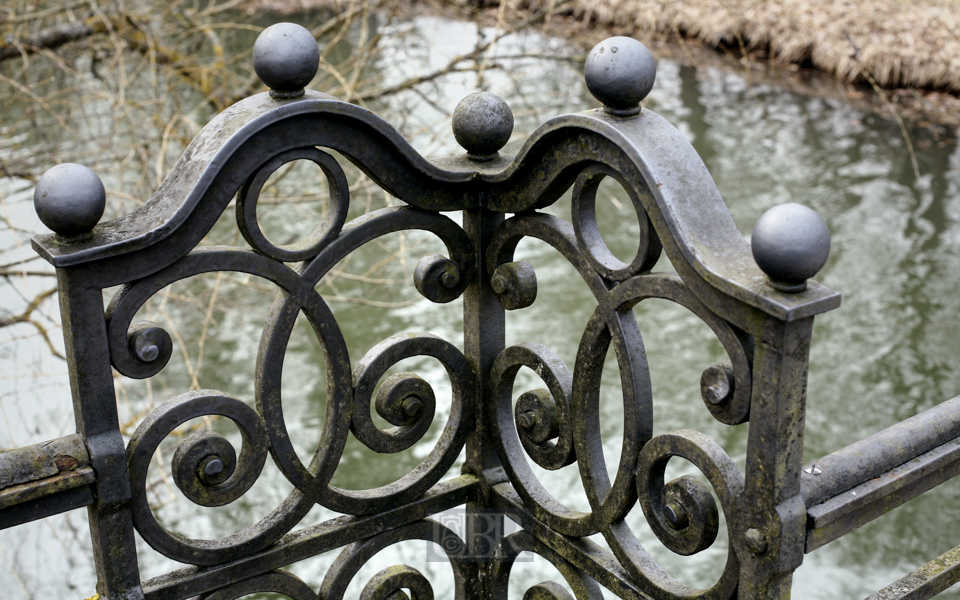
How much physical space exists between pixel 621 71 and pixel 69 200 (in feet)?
2.10

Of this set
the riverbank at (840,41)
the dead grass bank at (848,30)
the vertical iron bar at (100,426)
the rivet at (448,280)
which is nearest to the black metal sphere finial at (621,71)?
the rivet at (448,280)

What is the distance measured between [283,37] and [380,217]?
0.92 feet

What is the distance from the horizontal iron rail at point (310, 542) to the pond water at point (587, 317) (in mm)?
1132

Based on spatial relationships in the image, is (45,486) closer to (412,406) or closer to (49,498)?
(49,498)

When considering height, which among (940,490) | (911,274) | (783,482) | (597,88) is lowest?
(940,490)

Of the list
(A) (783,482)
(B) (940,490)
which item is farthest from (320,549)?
(B) (940,490)

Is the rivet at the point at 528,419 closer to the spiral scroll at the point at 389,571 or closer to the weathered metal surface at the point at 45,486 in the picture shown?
the spiral scroll at the point at 389,571

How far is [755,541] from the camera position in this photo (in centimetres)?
96

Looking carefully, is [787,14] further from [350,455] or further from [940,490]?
[350,455]

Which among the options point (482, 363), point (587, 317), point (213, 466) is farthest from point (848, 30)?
point (213, 466)

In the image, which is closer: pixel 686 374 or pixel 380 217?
pixel 380 217

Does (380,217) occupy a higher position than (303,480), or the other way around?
(380,217)

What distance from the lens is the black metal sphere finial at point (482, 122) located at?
129 cm

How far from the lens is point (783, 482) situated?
94cm
